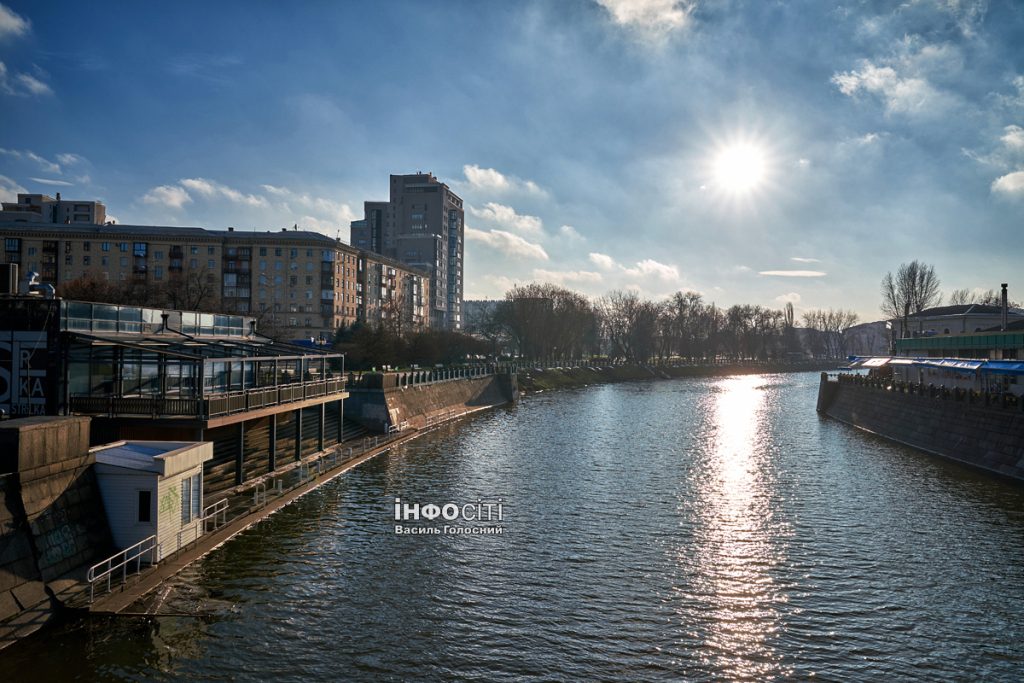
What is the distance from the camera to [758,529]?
28.9 m

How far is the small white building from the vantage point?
2111cm

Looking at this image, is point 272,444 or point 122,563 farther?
point 272,444

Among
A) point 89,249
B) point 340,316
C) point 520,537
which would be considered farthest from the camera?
point 340,316

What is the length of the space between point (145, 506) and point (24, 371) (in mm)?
11923

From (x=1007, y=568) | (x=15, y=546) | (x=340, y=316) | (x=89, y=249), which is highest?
(x=89, y=249)

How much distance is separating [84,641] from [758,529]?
2375 centimetres

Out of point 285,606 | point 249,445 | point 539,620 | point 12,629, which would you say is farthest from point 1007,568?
point 249,445

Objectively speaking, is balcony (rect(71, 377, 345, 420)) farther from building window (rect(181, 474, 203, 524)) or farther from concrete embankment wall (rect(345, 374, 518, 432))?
concrete embankment wall (rect(345, 374, 518, 432))

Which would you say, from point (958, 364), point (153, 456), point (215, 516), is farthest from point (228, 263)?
point (958, 364)

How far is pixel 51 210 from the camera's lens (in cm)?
14888

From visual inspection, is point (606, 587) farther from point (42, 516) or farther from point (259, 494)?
point (259, 494)

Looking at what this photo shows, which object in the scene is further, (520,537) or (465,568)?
(520,537)

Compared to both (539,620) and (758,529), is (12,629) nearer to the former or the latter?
(539,620)

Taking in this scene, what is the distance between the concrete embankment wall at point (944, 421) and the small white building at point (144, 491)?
41.5 m
